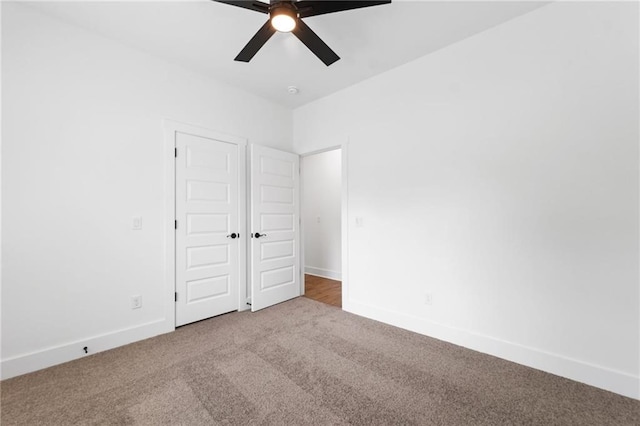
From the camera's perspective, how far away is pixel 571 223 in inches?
78.7

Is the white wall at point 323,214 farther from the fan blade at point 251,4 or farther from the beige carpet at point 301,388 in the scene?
the fan blade at point 251,4

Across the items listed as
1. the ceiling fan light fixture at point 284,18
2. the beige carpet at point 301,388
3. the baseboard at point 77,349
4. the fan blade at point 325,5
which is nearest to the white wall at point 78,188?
the baseboard at point 77,349

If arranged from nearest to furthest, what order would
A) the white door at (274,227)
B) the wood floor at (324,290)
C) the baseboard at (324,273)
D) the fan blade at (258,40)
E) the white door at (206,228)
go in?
the fan blade at (258,40), the white door at (206,228), the white door at (274,227), the wood floor at (324,290), the baseboard at (324,273)

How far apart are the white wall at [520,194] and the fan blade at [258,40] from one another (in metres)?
1.55

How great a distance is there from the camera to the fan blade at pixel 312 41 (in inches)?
75.0

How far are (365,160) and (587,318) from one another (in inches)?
93.0

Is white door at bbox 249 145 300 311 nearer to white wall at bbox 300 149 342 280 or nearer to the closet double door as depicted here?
the closet double door

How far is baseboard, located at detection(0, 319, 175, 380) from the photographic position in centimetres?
202

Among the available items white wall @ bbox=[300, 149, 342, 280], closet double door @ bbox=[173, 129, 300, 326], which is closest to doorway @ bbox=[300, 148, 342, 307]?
white wall @ bbox=[300, 149, 342, 280]

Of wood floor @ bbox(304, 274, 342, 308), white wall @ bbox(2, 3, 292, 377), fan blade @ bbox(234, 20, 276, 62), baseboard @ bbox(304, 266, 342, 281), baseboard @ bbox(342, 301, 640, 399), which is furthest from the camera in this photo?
baseboard @ bbox(304, 266, 342, 281)

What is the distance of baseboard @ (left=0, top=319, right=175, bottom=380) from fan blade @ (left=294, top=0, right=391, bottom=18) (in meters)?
3.06

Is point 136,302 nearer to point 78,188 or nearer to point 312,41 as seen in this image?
point 78,188

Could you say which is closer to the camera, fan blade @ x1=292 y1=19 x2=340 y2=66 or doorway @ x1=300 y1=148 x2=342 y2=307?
fan blade @ x1=292 y1=19 x2=340 y2=66

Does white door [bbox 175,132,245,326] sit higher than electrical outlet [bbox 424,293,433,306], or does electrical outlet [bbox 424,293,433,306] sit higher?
white door [bbox 175,132,245,326]
